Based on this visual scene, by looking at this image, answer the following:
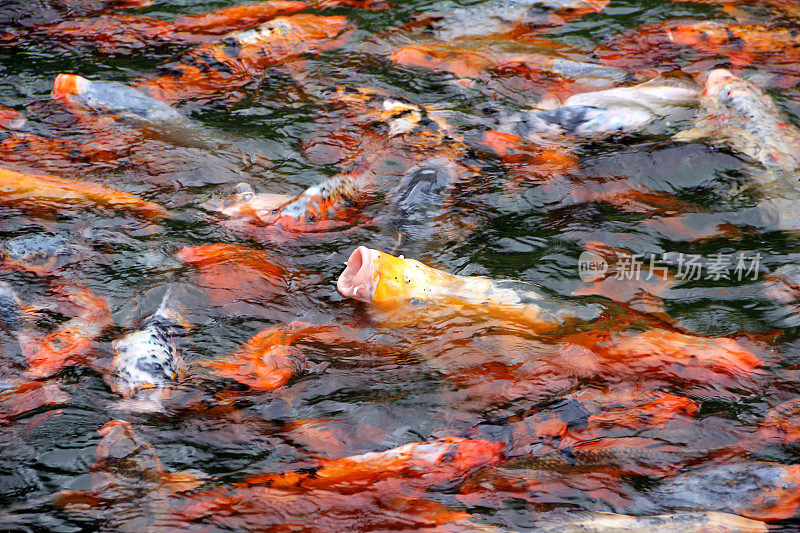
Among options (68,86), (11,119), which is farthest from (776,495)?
(11,119)

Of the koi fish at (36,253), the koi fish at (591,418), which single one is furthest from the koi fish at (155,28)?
the koi fish at (591,418)

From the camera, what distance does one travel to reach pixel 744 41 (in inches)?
341

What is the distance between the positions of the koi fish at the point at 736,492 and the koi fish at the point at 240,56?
6304 mm

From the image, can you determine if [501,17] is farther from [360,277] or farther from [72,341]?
[72,341]

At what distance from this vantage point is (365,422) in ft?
15.2

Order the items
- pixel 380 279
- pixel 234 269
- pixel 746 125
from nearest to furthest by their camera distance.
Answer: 1. pixel 380 279
2. pixel 234 269
3. pixel 746 125

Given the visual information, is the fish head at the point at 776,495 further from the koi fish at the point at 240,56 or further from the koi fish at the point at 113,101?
the koi fish at the point at 240,56

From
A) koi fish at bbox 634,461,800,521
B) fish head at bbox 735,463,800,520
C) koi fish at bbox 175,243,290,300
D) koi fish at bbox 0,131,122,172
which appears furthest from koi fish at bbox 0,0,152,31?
fish head at bbox 735,463,800,520

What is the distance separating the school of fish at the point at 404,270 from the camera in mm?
4156

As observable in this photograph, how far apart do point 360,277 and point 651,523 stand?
2.58 meters

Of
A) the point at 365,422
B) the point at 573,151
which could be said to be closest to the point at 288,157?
the point at 573,151

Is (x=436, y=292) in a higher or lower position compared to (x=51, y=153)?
lower

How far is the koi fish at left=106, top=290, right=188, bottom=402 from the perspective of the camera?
Answer: 4.82 meters

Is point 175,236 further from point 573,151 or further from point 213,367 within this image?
point 573,151
